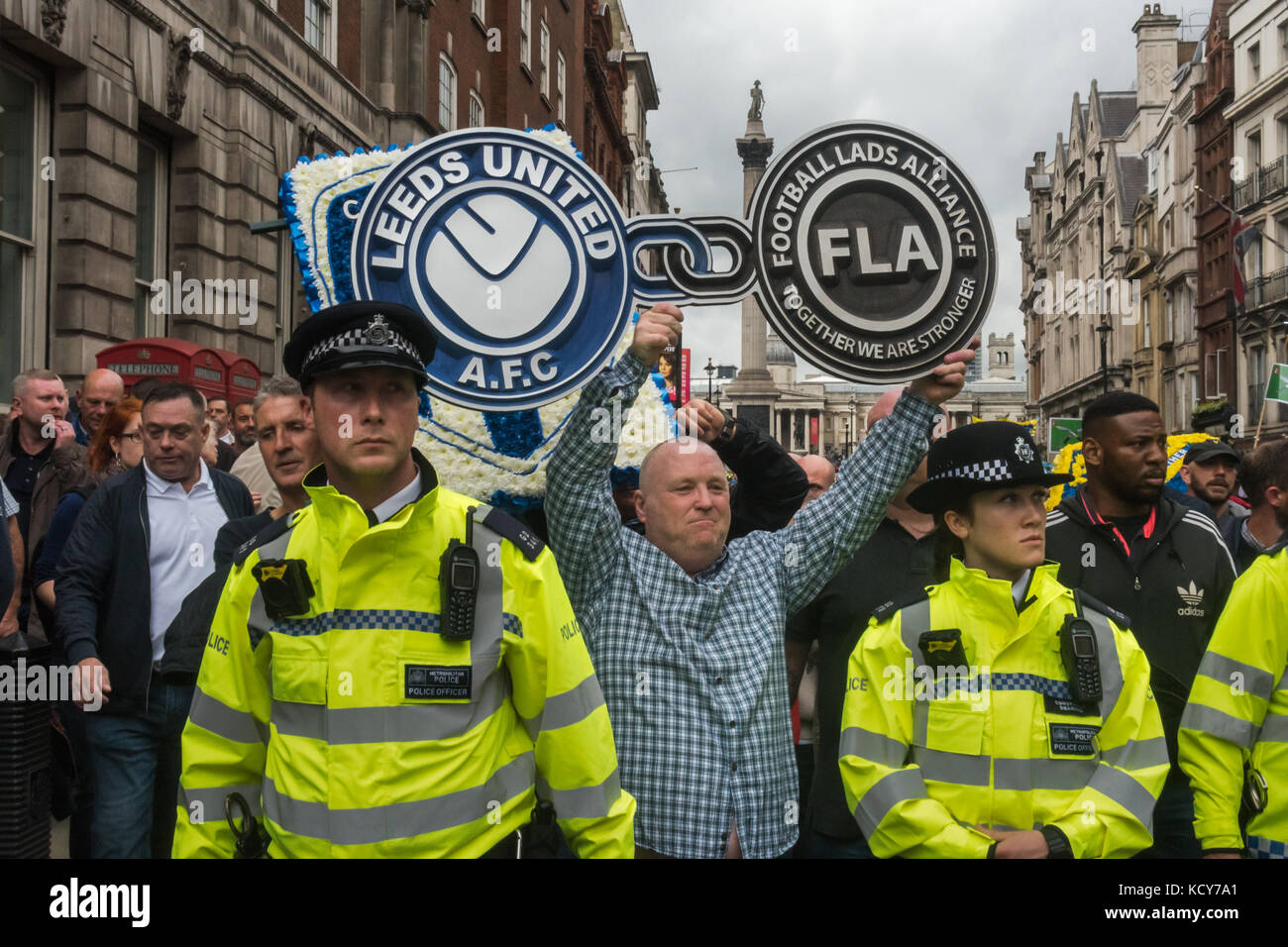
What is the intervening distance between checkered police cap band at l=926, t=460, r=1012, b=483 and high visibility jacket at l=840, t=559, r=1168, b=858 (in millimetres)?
272

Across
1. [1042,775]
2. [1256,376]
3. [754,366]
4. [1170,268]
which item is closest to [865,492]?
[1042,775]

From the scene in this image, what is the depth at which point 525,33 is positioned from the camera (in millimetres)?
23828

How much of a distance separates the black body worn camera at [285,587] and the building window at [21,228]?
8905 mm

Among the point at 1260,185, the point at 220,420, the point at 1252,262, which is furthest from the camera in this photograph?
the point at 1252,262

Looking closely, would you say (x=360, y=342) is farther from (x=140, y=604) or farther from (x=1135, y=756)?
(x=140, y=604)

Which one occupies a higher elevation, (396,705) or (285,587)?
(285,587)

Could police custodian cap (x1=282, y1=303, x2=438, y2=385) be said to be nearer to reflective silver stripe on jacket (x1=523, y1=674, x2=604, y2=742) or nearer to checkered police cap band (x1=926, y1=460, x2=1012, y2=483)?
reflective silver stripe on jacket (x1=523, y1=674, x2=604, y2=742)

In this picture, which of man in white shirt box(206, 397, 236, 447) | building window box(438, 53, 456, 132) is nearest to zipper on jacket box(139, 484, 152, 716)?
man in white shirt box(206, 397, 236, 447)

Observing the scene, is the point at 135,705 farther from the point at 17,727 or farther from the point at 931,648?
the point at 931,648

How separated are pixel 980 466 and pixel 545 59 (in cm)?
2495

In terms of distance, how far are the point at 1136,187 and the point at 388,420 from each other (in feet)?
196

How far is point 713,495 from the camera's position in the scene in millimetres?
3482

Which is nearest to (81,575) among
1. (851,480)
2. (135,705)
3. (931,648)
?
(135,705)

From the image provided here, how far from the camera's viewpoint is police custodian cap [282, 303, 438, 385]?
99.3 inches
